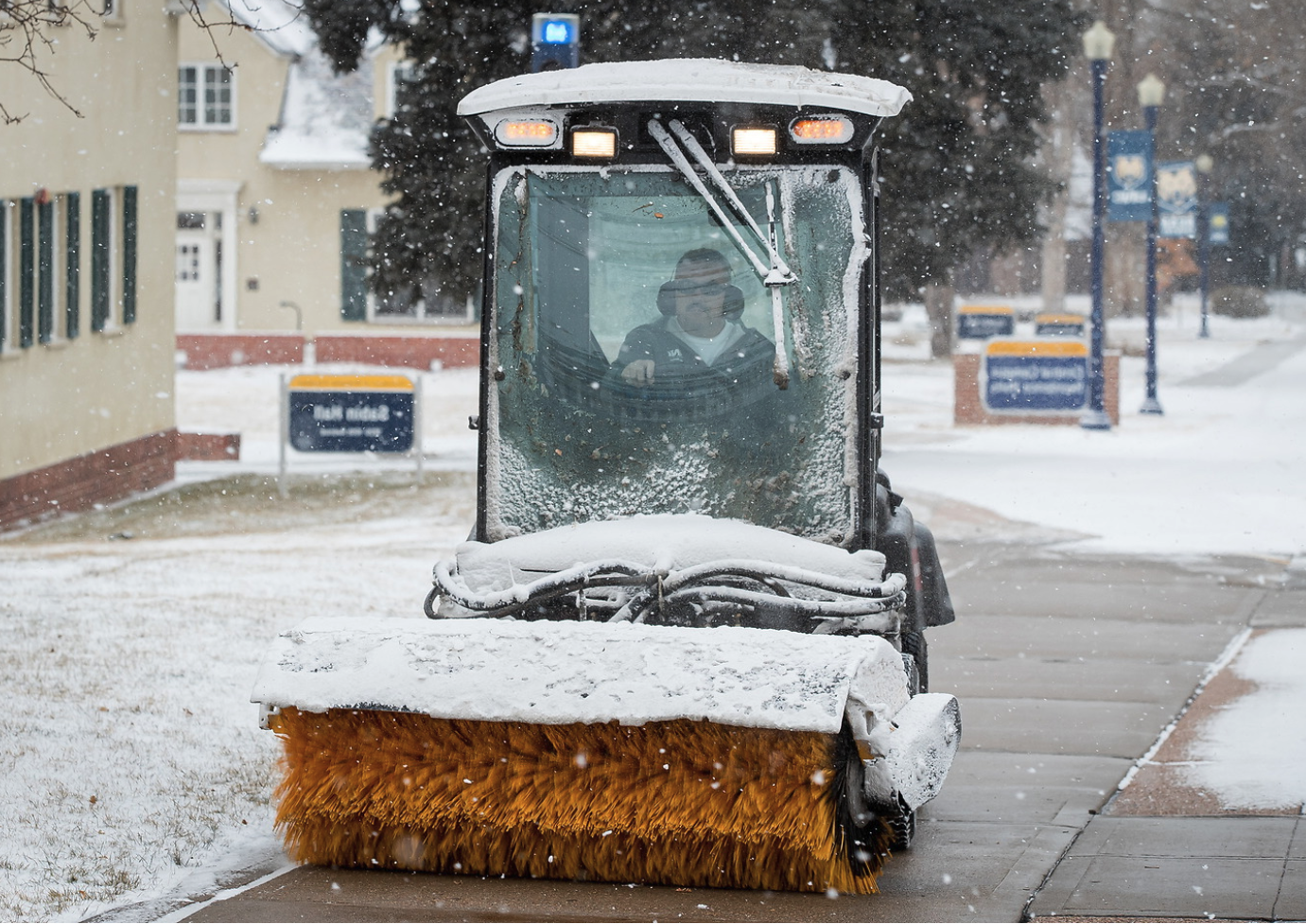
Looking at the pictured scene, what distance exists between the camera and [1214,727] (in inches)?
330

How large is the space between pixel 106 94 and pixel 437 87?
3.47m

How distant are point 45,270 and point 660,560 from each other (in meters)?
11.9

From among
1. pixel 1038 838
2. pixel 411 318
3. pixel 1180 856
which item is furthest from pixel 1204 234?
pixel 1180 856

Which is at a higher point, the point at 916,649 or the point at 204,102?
the point at 204,102

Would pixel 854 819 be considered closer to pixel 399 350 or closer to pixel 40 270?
pixel 40 270

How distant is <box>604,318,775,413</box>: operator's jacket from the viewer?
6.18m

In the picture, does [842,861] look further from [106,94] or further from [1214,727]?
[106,94]

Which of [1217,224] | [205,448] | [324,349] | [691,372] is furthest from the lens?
[1217,224]

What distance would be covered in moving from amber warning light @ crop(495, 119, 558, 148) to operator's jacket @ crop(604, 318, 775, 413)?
0.69m

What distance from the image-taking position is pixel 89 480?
1714cm

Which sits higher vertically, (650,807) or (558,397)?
(558,397)

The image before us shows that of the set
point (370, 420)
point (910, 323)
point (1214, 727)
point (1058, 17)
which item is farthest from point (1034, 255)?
point (1214, 727)

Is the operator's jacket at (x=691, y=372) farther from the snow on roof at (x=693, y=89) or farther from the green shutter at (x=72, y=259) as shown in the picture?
the green shutter at (x=72, y=259)

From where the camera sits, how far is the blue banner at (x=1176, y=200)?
30.6 m
